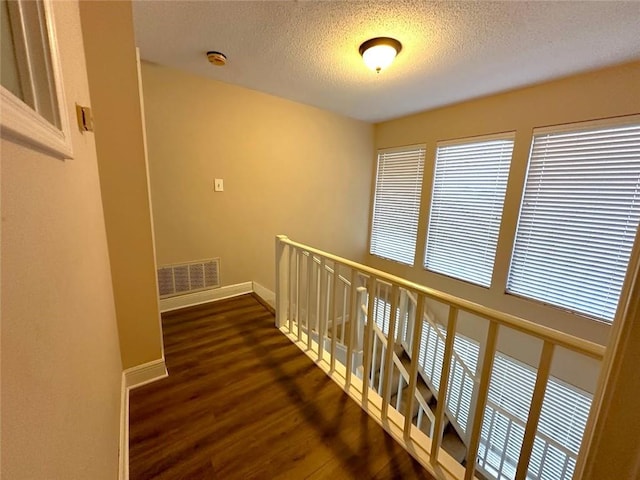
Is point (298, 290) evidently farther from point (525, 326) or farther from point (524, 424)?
point (524, 424)

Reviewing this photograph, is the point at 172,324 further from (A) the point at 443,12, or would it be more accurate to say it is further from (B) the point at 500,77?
(B) the point at 500,77

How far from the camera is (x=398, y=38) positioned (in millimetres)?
1812

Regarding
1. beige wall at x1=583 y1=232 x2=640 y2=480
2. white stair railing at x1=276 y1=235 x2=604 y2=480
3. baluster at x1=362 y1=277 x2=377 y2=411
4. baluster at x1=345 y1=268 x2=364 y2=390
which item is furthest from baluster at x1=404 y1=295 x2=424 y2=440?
beige wall at x1=583 y1=232 x2=640 y2=480

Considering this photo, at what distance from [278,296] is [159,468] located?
1277 mm

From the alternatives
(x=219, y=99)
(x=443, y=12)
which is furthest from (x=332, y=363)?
(x=219, y=99)

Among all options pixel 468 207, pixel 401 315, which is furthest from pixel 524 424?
pixel 468 207

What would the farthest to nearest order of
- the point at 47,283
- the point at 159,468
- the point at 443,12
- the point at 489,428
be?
the point at 489,428, the point at 443,12, the point at 159,468, the point at 47,283

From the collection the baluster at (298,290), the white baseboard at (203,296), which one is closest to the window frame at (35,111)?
the baluster at (298,290)

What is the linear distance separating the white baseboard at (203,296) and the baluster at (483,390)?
2.51 metres

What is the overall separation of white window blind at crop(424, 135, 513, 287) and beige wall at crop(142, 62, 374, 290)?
1.25 m

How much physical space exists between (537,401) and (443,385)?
36cm

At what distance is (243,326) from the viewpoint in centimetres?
235

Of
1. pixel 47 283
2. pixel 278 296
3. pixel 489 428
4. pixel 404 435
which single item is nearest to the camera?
pixel 47 283

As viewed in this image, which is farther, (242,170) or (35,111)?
(242,170)
